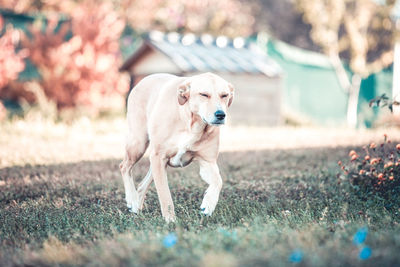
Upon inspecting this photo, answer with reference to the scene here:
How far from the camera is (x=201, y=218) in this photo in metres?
3.61

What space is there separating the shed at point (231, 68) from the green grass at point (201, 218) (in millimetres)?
4299

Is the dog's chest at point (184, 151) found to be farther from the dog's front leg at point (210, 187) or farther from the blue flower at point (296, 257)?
the blue flower at point (296, 257)

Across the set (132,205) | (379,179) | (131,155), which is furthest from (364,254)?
(131,155)

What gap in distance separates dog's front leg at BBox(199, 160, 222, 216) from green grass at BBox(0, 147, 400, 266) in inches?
3.6

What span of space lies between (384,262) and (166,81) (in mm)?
3115

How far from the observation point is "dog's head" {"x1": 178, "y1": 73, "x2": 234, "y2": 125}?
12.8 feet

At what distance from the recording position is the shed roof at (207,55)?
36.7ft

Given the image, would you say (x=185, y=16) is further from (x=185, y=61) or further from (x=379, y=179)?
(x=379, y=179)

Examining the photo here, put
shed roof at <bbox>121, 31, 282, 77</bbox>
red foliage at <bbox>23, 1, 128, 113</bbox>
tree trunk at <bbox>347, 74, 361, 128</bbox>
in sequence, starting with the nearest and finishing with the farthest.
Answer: shed roof at <bbox>121, 31, 282, 77</bbox> → red foliage at <bbox>23, 1, 128, 113</bbox> → tree trunk at <bbox>347, 74, 361, 128</bbox>

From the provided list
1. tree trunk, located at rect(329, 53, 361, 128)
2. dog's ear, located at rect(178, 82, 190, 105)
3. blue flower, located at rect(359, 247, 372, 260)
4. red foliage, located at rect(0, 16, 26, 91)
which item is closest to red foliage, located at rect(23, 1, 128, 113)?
red foliage, located at rect(0, 16, 26, 91)

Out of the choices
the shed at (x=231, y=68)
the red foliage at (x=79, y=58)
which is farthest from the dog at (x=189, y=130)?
the red foliage at (x=79, y=58)

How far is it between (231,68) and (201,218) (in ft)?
27.1

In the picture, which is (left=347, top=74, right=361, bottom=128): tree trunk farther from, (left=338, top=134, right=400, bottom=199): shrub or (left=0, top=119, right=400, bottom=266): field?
(left=338, top=134, right=400, bottom=199): shrub

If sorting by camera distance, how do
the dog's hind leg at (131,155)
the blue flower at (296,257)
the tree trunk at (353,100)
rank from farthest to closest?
the tree trunk at (353,100)
the dog's hind leg at (131,155)
the blue flower at (296,257)
